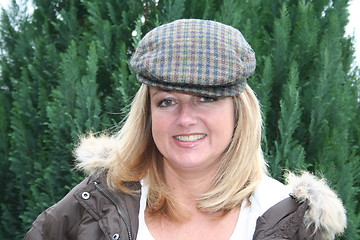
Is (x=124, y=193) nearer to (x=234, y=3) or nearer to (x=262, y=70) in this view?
(x=262, y=70)

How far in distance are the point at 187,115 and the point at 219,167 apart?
0.35 m

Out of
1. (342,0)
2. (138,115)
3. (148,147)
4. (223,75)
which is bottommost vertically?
(148,147)

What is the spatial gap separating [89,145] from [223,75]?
2.85ft

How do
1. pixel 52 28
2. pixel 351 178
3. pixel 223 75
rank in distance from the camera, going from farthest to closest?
pixel 52 28, pixel 351 178, pixel 223 75

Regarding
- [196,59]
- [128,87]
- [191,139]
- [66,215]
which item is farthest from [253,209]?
[128,87]

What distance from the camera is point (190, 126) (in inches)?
82.7

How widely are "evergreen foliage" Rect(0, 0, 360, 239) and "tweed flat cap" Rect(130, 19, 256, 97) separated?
947 millimetres

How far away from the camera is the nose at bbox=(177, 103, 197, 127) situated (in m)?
2.09

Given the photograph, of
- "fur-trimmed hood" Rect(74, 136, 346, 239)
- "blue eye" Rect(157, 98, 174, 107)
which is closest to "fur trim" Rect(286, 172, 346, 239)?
"fur-trimmed hood" Rect(74, 136, 346, 239)

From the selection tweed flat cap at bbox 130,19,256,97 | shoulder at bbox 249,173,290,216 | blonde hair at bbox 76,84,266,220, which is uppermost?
tweed flat cap at bbox 130,19,256,97

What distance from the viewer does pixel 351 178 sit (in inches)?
113

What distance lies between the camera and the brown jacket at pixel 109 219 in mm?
2074

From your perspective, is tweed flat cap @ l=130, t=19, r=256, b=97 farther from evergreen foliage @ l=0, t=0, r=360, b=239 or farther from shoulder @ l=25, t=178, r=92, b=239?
evergreen foliage @ l=0, t=0, r=360, b=239

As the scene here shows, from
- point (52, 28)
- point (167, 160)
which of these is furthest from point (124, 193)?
point (52, 28)
